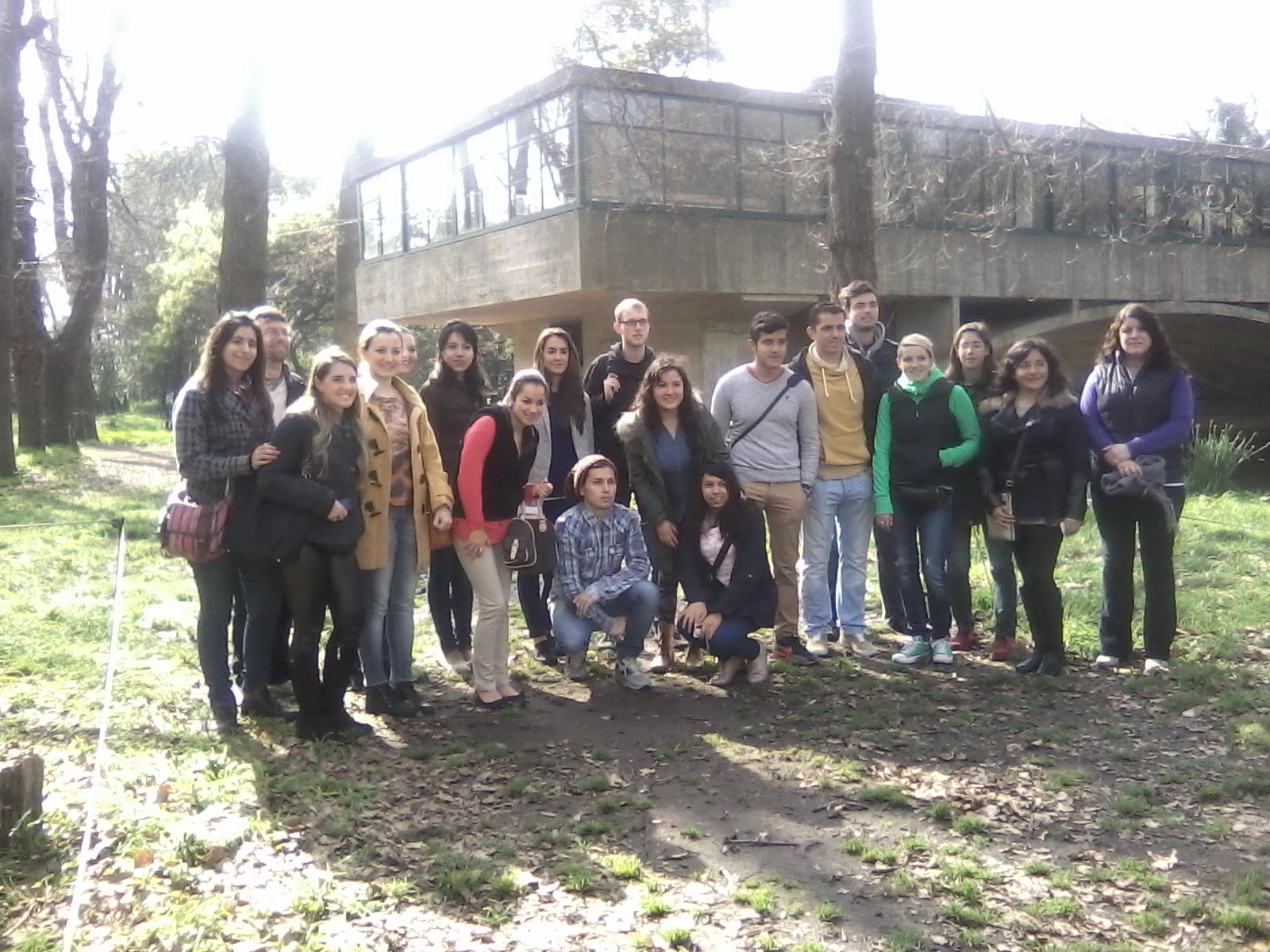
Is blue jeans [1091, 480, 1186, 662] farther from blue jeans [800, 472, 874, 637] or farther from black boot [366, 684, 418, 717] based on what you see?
black boot [366, 684, 418, 717]

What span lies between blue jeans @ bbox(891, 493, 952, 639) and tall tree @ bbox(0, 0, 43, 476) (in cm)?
1257

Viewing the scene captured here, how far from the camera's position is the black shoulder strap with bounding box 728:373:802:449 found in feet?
21.6

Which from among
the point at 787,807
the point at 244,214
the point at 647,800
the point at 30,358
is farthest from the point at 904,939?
the point at 30,358

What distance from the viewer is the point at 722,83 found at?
63.4 feet

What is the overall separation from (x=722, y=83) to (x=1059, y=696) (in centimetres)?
1487

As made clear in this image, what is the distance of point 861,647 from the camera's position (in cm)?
693

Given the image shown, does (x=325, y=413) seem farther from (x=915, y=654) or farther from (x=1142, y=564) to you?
(x=1142, y=564)

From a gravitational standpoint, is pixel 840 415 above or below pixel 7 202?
below

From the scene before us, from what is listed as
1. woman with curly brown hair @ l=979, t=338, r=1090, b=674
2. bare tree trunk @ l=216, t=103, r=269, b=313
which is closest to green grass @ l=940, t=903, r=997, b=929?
woman with curly brown hair @ l=979, t=338, r=1090, b=674

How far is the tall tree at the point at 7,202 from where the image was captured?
1594cm

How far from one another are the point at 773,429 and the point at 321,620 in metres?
2.50

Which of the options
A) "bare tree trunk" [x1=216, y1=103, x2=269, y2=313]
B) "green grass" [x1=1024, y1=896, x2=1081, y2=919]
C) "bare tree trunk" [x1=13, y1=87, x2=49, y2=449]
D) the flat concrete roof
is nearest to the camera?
"green grass" [x1=1024, y1=896, x2=1081, y2=919]

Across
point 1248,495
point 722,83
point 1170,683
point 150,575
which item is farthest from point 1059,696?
point 722,83

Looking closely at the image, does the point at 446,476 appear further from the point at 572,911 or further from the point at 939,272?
the point at 939,272
